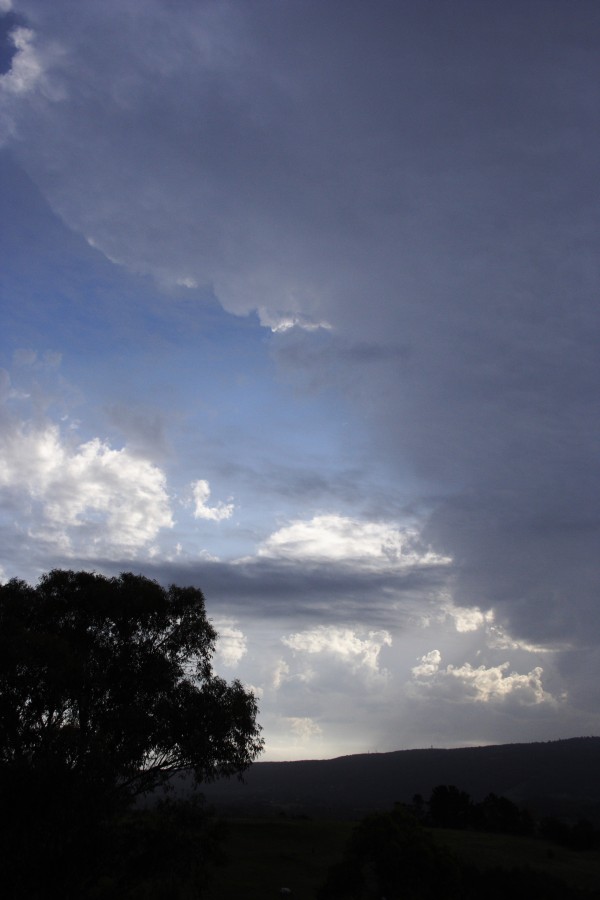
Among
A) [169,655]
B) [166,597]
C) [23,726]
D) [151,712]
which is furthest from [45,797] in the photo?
[166,597]

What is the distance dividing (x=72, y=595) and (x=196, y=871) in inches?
445

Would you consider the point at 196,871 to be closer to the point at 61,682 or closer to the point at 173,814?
the point at 173,814

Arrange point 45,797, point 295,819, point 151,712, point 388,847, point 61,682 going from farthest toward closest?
point 295,819 → point 388,847 → point 151,712 → point 61,682 → point 45,797

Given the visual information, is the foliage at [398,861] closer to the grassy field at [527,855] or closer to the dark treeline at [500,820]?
the grassy field at [527,855]

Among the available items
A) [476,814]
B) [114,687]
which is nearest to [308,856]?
[476,814]

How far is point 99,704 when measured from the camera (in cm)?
2514

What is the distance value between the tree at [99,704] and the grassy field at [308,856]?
43.8m

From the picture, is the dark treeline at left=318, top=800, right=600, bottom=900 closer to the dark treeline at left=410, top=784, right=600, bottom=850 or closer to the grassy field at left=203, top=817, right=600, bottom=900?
the grassy field at left=203, top=817, right=600, bottom=900

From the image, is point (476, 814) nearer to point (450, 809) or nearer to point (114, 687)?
point (450, 809)

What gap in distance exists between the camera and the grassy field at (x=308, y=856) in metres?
66.7

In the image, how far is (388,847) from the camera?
134 feet

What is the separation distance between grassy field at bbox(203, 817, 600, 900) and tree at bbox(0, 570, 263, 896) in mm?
43845

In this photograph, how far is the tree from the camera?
2120 centimetres

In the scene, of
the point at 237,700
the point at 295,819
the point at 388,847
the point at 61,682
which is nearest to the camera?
the point at 61,682
